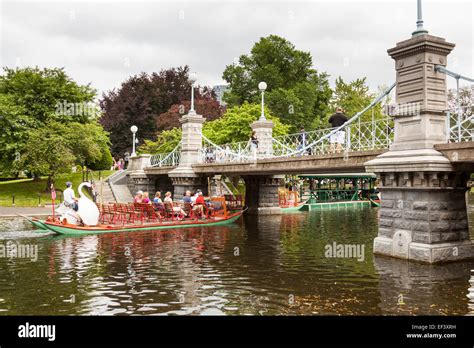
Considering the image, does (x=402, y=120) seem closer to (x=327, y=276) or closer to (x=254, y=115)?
(x=327, y=276)

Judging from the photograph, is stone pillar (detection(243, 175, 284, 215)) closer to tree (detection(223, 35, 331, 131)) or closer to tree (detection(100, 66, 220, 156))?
tree (detection(223, 35, 331, 131))

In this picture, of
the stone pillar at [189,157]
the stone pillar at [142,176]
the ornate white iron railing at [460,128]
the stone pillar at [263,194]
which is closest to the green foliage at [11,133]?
the stone pillar at [142,176]

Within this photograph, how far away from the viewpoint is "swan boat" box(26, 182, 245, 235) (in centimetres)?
1680

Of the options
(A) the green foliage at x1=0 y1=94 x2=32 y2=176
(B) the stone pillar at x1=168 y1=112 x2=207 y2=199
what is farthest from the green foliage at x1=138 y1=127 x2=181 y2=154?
(A) the green foliage at x1=0 y1=94 x2=32 y2=176

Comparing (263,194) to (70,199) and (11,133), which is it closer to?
(70,199)

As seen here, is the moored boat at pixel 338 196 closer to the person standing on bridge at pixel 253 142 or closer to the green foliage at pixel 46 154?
the person standing on bridge at pixel 253 142

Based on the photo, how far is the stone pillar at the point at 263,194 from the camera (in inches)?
1070

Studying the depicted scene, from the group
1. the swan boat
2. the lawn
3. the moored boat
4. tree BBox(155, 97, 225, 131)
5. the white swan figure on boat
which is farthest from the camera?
tree BBox(155, 97, 225, 131)

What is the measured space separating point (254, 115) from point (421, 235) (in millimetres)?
24117

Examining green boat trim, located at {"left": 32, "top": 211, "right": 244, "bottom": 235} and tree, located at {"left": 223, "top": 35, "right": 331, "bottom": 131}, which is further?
tree, located at {"left": 223, "top": 35, "right": 331, "bottom": 131}

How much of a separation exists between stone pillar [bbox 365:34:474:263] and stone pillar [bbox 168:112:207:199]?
48.0 feet

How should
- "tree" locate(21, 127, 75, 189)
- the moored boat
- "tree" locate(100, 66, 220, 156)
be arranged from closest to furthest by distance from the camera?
"tree" locate(21, 127, 75, 189), the moored boat, "tree" locate(100, 66, 220, 156)

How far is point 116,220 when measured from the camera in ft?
64.3
